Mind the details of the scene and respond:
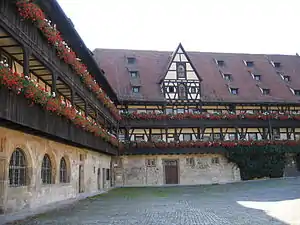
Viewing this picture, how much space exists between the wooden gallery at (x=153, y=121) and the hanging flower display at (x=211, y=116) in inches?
3.3

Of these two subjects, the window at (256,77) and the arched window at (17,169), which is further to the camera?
the window at (256,77)

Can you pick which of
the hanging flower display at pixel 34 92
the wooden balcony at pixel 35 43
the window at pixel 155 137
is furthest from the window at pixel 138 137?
the hanging flower display at pixel 34 92

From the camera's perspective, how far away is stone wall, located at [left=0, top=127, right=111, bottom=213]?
11.2 m

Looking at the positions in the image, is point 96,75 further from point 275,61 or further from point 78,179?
point 275,61

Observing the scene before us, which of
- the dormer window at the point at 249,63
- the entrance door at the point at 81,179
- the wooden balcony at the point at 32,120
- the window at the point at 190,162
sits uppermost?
the dormer window at the point at 249,63

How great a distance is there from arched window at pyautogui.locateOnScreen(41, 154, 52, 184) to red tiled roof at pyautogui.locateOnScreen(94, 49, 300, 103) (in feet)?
52.3

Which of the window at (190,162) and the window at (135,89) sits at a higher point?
the window at (135,89)

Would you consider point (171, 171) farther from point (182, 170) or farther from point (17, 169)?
point (17, 169)

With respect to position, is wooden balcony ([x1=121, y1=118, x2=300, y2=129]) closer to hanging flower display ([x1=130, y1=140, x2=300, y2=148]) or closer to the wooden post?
hanging flower display ([x1=130, y1=140, x2=300, y2=148])

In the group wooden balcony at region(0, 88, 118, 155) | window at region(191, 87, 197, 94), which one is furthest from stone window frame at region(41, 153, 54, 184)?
window at region(191, 87, 197, 94)

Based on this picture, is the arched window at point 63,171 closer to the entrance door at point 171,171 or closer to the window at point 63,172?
the window at point 63,172

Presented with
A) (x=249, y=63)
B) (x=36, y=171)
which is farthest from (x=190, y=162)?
(x=36, y=171)

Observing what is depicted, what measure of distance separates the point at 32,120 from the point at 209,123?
21.9 m

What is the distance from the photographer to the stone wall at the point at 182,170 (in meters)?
30.7
